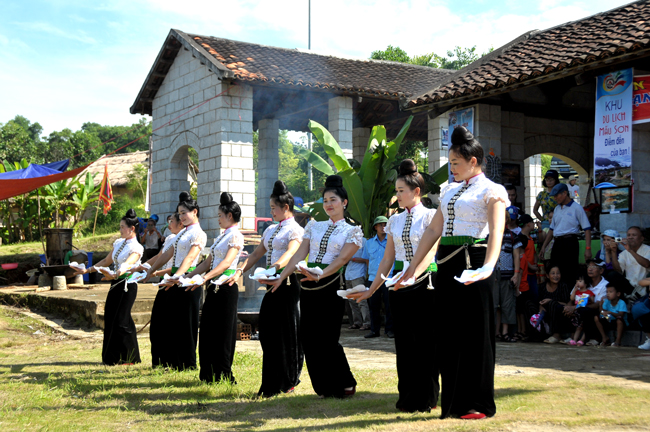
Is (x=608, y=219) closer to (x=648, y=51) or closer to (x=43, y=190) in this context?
(x=648, y=51)

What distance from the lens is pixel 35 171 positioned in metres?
15.7

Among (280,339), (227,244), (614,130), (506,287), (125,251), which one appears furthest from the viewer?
(614,130)

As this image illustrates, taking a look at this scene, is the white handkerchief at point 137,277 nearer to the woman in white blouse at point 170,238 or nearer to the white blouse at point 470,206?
the woman in white blouse at point 170,238

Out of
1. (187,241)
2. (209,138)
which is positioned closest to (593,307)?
(187,241)

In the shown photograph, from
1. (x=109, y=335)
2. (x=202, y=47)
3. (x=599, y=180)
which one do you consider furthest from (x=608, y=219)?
(x=202, y=47)

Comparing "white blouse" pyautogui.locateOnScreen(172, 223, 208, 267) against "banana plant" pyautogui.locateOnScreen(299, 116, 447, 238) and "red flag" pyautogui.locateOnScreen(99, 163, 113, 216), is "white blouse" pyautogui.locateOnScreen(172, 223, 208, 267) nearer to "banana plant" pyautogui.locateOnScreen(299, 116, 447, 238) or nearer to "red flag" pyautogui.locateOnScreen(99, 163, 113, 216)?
"banana plant" pyautogui.locateOnScreen(299, 116, 447, 238)

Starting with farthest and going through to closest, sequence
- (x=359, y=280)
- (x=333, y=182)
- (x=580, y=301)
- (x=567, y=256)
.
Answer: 1. (x=359, y=280)
2. (x=567, y=256)
3. (x=580, y=301)
4. (x=333, y=182)

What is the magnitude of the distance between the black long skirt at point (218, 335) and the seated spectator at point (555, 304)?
5.10 m

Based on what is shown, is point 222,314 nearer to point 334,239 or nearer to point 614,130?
point 334,239

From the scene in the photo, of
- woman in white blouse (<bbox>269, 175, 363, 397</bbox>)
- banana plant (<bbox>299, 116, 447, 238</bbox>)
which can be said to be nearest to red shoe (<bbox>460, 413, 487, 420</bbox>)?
woman in white blouse (<bbox>269, 175, 363, 397</bbox>)

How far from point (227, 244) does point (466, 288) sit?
9.37 ft

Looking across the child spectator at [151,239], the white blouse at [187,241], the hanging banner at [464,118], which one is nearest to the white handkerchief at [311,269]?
the white blouse at [187,241]

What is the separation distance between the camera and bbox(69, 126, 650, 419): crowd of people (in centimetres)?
432

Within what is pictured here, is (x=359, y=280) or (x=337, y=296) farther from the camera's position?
(x=359, y=280)
